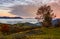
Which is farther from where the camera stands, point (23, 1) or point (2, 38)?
point (23, 1)

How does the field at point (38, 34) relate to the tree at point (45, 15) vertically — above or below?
below

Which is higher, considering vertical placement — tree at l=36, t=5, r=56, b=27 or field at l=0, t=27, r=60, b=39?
tree at l=36, t=5, r=56, b=27

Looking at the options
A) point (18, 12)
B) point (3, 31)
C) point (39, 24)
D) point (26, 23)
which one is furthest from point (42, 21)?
point (3, 31)

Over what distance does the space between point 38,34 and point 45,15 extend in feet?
1.79

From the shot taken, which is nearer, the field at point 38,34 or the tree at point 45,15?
the field at point 38,34

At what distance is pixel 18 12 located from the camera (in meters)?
4.30

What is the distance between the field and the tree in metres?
0.17

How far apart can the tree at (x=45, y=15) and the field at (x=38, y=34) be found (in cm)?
17

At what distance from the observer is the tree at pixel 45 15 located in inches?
165

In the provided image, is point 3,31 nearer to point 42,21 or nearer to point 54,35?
point 42,21

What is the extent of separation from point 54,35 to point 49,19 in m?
0.45

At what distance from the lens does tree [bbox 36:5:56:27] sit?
4.19m

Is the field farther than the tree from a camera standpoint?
No

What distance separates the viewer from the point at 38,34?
4141 millimetres
